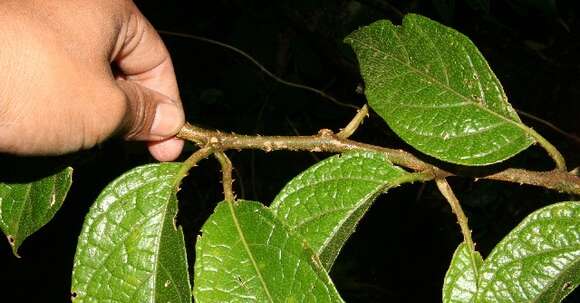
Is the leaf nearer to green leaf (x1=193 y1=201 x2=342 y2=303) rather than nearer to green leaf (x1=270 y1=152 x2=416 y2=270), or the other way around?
green leaf (x1=270 y1=152 x2=416 y2=270)

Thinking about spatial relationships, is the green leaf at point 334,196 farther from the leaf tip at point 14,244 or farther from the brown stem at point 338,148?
the leaf tip at point 14,244

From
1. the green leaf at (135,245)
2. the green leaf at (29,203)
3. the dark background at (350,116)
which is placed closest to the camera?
the green leaf at (135,245)

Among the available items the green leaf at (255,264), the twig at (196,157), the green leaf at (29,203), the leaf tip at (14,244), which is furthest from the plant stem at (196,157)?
the leaf tip at (14,244)

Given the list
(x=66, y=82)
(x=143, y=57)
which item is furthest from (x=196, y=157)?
(x=143, y=57)

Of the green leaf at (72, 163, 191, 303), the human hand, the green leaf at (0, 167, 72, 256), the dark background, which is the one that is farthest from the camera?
the dark background

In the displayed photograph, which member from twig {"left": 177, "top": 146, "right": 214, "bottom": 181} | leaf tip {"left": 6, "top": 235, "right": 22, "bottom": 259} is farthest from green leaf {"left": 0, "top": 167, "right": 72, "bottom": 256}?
twig {"left": 177, "top": 146, "right": 214, "bottom": 181}

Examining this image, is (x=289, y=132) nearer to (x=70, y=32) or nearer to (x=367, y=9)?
(x=367, y=9)
